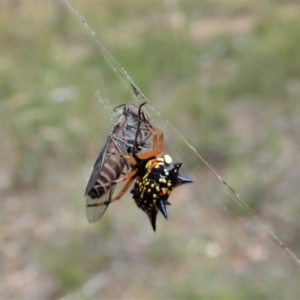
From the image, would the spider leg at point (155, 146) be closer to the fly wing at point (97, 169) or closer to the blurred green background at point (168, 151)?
the fly wing at point (97, 169)

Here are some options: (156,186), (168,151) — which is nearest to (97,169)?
(156,186)

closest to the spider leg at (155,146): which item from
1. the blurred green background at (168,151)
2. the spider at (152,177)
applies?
the spider at (152,177)

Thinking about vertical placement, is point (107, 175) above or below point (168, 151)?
below

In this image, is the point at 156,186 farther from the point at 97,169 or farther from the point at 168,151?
the point at 168,151

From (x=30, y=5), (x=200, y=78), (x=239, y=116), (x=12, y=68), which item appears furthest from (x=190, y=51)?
(x=30, y=5)

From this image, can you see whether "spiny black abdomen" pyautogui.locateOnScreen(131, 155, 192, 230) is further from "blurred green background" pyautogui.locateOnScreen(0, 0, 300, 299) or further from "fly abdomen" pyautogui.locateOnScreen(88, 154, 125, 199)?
"blurred green background" pyautogui.locateOnScreen(0, 0, 300, 299)

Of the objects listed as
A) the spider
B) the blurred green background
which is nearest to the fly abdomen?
the spider
